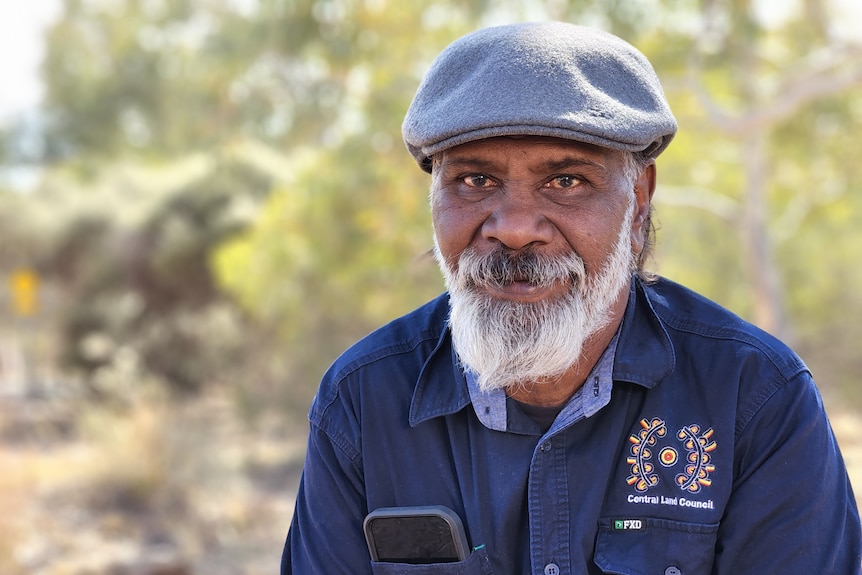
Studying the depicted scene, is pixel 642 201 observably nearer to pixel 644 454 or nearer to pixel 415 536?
pixel 644 454

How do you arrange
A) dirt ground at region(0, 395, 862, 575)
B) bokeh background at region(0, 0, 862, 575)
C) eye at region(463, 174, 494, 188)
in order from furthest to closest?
bokeh background at region(0, 0, 862, 575), dirt ground at region(0, 395, 862, 575), eye at region(463, 174, 494, 188)

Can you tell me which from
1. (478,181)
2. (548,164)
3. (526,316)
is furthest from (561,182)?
(526,316)

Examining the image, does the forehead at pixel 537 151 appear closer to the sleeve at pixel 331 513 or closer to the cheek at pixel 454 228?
the cheek at pixel 454 228

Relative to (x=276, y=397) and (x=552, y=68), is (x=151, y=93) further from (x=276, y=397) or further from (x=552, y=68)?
(x=552, y=68)

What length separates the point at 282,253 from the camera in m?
9.63

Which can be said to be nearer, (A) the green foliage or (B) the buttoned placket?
(B) the buttoned placket

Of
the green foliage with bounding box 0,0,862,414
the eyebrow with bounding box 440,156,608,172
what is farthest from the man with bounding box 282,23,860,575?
the green foliage with bounding box 0,0,862,414

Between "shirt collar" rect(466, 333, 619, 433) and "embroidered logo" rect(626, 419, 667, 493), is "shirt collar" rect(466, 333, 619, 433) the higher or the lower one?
the higher one

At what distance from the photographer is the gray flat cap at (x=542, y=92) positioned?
77.3 inches

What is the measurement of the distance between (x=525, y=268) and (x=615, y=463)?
1.46ft

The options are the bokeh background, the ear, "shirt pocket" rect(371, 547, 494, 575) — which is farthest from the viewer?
the bokeh background

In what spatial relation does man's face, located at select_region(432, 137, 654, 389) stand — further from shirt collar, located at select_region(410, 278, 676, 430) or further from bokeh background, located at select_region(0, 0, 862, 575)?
bokeh background, located at select_region(0, 0, 862, 575)

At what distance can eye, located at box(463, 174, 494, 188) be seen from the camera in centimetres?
213

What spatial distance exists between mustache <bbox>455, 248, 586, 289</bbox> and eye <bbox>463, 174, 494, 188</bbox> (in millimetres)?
142
